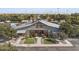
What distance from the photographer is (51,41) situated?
8.97ft

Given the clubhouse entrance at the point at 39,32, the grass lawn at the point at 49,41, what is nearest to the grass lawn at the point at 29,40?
the clubhouse entrance at the point at 39,32

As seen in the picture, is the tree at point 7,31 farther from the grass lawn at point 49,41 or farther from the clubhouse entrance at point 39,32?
the grass lawn at point 49,41

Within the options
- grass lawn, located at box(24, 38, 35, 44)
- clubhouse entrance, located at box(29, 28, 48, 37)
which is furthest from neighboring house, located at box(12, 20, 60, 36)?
grass lawn, located at box(24, 38, 35, 44)

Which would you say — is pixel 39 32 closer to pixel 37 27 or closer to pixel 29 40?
pixel 37 27

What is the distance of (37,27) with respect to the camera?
2.71 m

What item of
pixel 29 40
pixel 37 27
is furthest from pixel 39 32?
pixel 29 40

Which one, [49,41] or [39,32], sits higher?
[39,32]

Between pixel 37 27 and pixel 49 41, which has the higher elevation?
pixel 37 27

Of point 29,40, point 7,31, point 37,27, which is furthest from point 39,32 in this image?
point 7,31

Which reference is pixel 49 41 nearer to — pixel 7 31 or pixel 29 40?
pixel 29 40
